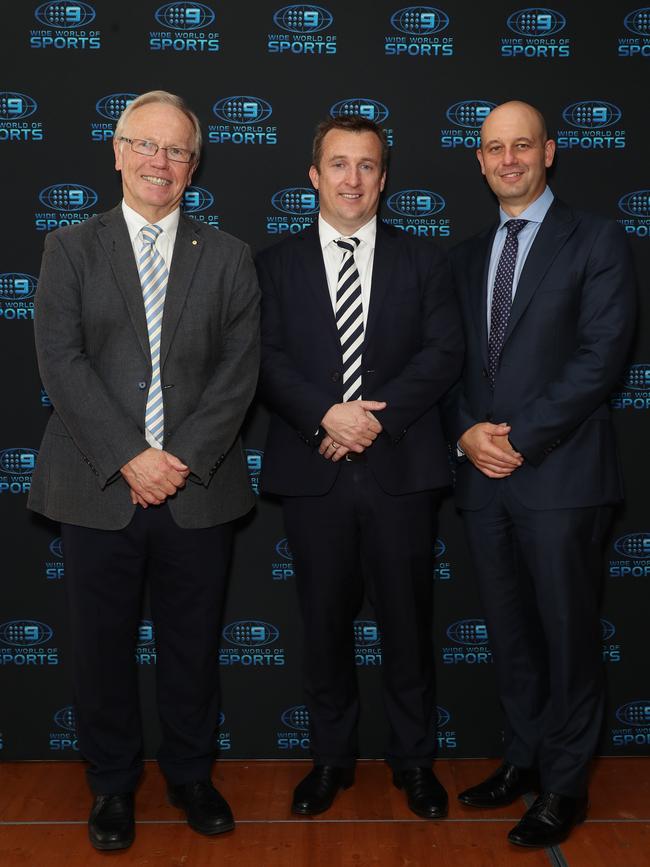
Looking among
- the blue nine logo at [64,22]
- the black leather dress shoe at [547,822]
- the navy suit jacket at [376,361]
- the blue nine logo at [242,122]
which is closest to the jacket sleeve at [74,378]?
the navy suit jacket at [376,361]

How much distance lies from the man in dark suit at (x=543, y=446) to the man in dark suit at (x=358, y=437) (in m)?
0.17

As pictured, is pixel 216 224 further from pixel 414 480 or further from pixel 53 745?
pixel 53 745

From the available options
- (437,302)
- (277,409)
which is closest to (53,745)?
(277,409)

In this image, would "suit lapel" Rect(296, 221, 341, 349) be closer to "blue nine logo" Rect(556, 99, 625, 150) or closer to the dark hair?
the dark hair

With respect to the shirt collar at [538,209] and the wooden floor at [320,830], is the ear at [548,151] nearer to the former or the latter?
the shirt collar at [538,209]

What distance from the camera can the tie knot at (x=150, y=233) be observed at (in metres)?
2.92

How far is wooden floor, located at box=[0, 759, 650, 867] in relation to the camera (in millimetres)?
2889

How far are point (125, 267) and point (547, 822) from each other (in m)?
2.07

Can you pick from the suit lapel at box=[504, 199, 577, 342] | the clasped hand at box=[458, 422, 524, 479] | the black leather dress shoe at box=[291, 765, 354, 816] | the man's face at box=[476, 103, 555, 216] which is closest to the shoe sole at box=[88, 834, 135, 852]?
the black leather dress shoe at box=[291, 765, 354, 816]

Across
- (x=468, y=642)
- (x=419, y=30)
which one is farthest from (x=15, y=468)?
(x=419, y=30)

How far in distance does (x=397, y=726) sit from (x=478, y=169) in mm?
1970

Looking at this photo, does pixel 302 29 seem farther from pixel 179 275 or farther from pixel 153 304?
pixel 153 304

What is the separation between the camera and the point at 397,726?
10.4ft

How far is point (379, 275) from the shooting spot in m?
3.14
